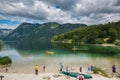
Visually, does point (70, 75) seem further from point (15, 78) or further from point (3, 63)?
point (3, 63)

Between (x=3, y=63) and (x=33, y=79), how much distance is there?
35995 millimetres

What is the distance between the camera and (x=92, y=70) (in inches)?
2034

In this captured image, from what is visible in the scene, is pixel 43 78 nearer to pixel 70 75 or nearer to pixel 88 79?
pixel 70 75

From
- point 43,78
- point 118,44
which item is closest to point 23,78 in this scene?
point 43,78

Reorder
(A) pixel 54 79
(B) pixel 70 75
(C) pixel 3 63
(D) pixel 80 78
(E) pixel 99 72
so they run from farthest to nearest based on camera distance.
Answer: (C) pixel 3 63 → (E) pixel 99 72 → (B) pixel 70 75 → (A) pixel 54 79 → (D) pixel 80 78

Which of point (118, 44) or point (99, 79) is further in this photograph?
point (118, 44)

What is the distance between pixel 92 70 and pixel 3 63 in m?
37.5

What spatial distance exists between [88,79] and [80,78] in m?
11.2

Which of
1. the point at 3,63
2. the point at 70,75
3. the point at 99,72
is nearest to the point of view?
the point at 70,75

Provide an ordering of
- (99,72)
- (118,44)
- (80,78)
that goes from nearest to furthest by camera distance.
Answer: (80,78)
(99,72)
(118,44)

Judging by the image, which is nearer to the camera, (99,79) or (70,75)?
(99,79)

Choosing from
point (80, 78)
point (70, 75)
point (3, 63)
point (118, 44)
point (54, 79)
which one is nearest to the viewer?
point (80, 78)

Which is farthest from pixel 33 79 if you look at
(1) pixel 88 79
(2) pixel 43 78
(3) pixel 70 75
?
(1) pixel 88 79

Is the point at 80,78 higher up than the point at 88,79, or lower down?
higher up
